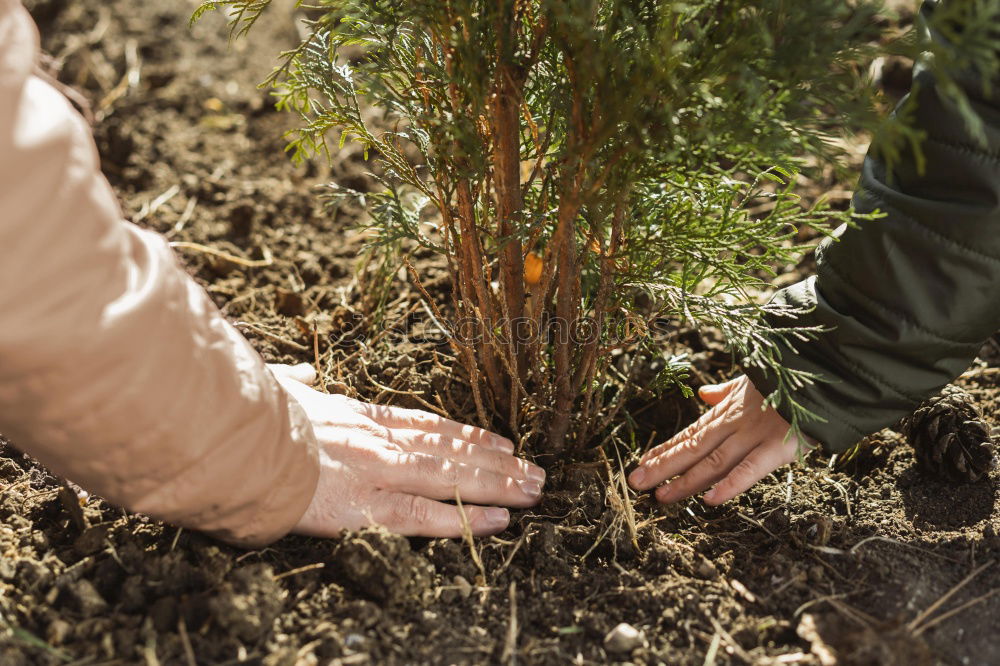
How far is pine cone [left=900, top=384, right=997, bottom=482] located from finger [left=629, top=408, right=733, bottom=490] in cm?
59

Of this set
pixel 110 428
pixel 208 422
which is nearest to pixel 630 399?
pixel 208 422

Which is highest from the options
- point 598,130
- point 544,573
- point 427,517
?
point 598,130

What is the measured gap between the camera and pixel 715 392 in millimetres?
2316

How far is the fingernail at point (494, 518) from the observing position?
1995 millimetres

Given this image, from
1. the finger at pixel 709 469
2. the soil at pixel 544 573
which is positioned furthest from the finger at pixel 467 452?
the finger at pixel 709 469

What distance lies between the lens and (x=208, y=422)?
5.19ft

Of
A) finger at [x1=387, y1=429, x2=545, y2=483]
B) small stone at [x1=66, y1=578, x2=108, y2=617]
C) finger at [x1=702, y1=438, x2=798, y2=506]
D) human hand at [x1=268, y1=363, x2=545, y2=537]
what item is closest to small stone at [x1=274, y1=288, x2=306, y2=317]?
human hand at [x1=268, y1=363, x2=545, y2=537]

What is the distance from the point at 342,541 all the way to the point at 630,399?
1.03 metres

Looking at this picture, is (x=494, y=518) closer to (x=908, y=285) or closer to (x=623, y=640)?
(x=623, y=640)

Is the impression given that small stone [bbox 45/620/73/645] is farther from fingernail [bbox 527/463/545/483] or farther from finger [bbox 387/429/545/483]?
fingernail [bbox 527/463/545/483]

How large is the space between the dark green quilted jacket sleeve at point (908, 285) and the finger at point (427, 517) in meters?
0.75

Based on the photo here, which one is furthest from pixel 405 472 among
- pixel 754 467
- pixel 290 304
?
pixel 290 304

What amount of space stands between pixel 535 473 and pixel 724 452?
50 cm

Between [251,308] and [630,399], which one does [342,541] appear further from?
[251,308]
